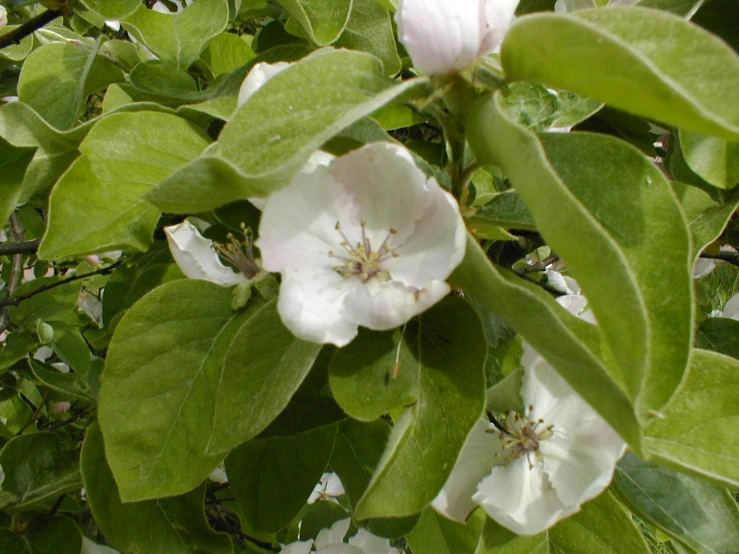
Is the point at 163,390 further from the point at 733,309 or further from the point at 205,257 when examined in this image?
the point at 733,309

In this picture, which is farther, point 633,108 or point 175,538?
point 175,538

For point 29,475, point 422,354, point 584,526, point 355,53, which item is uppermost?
point 355,53

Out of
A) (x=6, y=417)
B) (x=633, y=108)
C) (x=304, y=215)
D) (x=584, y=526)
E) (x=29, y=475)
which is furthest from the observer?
(x=6, y=417)

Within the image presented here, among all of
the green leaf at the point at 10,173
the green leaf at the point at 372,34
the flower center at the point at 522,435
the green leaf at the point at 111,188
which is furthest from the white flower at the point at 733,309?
the green leaf at the point at 10,173

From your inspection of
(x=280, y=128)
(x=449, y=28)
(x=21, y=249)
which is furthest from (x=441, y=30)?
(x=21, y=249)

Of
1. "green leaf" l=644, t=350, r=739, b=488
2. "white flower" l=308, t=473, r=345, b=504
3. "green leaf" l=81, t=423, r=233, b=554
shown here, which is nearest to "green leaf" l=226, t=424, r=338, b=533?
"green leaf" l=81, t=423, r=233, b=554

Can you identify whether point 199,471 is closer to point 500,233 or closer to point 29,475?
point 500,233

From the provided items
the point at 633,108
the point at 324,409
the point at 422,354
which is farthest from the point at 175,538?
the point at 633,108
